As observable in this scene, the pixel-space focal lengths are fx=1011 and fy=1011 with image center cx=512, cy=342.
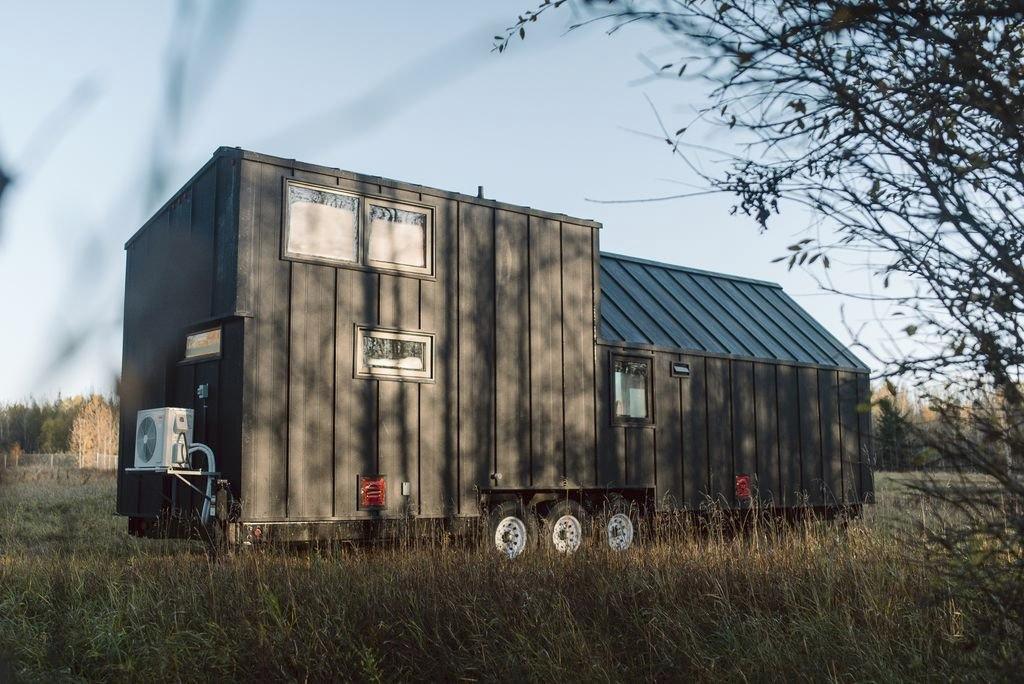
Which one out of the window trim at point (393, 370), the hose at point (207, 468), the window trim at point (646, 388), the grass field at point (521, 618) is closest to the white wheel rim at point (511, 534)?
the window trim at point (393, 370)

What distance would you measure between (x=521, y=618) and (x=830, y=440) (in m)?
11.5

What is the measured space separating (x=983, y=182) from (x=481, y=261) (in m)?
9.20

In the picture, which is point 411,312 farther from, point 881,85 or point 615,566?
point 881,85

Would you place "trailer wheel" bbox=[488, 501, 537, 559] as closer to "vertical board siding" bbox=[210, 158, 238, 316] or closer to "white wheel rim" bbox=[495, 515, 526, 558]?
"white wheel rim" bbox=[495, 515, 526, 558]

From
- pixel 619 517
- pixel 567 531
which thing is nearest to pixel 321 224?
pixel 567 531

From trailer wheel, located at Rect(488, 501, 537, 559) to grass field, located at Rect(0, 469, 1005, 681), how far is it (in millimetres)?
3762

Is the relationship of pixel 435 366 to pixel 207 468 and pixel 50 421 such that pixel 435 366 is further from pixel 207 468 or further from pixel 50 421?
pixel 50 421

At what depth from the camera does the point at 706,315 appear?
16531 mm

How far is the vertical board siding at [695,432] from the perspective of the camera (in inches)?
558

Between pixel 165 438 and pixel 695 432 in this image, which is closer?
pixel 165 438

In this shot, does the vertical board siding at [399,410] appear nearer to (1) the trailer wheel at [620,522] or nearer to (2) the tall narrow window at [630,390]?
(1) the trailer wheel at [620,522]

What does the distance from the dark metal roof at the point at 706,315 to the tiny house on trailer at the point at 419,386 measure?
0.10 meters

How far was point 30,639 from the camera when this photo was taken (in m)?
6.42

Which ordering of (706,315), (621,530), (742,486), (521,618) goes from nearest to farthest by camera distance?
1. (521,618)
2. (621,530)
3. (742,486)
4. (706,315)
